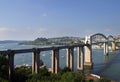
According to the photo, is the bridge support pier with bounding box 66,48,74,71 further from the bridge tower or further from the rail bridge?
the bridge tower

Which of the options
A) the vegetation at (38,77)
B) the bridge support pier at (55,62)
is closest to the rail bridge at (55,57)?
the bridge support pier at (55,62)

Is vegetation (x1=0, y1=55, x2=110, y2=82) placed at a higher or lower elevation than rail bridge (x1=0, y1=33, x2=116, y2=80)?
lower

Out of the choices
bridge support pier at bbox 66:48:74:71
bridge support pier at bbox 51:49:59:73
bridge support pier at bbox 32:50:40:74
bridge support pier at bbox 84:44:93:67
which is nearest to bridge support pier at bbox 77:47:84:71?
bridge support pier at bbox 84:44:93:67

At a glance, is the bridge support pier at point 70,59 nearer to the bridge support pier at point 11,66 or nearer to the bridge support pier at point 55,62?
the bridge support pier at point 55,62

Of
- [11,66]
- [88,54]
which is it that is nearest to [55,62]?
[11,66]

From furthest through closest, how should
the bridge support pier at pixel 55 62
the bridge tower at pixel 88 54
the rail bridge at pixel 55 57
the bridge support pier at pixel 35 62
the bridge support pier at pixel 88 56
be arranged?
the bridge tower at pixel 88 54 → the bridge support pier at pixel 88 56 → the bridge support pier at pixel 55 62 → the bridge support pier at pixel 35 62 → the rail bridge at pixel 55 57

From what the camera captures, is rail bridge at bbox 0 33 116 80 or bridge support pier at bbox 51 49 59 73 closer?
rail bridge at bbox 0 33 116 80

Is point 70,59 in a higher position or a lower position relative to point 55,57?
lower

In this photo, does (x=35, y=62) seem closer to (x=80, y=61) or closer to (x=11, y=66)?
(x=11, y=66)

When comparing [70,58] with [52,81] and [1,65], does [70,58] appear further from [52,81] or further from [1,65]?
[52,81]

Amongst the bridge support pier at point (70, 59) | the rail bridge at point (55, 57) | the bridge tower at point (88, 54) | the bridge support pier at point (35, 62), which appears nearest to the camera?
the rail bridge at point (55, 57)

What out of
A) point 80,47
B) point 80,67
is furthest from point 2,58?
point 80,47
